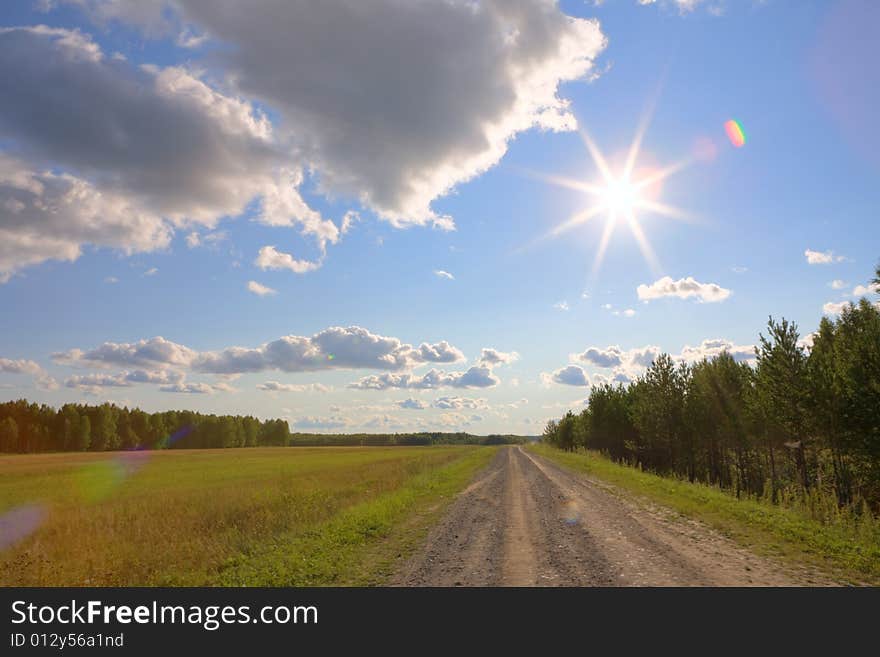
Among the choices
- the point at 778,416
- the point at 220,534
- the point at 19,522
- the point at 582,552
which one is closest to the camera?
the point at 582,552

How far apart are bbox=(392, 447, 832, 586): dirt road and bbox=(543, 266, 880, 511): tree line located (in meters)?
8.59

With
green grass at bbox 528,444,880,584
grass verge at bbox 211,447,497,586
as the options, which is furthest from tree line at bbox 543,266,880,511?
grass verge at bbox 211,447,497,586

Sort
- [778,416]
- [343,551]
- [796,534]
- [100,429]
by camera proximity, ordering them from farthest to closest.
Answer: [100,429] → [778,416] → [796,534] → [343,551]

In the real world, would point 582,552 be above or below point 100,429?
above

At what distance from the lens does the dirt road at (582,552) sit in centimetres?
998

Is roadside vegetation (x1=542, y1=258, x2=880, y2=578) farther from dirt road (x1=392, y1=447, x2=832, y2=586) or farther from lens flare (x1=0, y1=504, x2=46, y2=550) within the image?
lens flare (x1=0, y1=504, x2=46, y2=550)

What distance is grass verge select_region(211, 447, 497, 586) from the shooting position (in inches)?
434

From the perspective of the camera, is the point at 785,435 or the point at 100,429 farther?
the point at 100,429

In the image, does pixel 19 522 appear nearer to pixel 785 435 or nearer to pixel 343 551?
pixel 343 551

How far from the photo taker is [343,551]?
13328 mm

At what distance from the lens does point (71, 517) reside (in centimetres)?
2394

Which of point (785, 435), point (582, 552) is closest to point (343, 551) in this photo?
point (582, 552)

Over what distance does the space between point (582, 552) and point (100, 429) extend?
5638 inches

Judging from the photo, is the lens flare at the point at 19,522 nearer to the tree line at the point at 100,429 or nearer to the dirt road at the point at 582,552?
the dirt road at the point at 582,552
